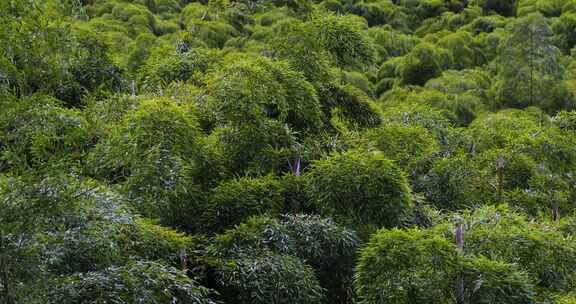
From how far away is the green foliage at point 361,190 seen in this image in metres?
7.23

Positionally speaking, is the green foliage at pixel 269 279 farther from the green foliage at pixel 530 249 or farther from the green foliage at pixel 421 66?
the green foliage at pixel 421 66

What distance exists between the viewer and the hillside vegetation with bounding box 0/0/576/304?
495 cm

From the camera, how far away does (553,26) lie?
27.9 metres

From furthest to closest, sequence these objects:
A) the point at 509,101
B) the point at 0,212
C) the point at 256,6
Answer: the point at 256,6 → the point at 509,101 → the point at 0,212

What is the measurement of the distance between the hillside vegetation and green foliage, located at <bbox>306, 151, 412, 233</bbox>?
2 cm

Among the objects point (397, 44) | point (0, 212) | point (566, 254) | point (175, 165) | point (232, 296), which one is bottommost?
point (397, 44)

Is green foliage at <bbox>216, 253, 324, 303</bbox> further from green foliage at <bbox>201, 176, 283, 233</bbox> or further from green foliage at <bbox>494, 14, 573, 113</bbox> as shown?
green foliage at <bbox>494, 14, 573, 113</bbox>

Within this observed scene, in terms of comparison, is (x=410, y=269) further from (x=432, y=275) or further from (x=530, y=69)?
(x=530, y=69)

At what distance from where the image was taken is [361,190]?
7266mm

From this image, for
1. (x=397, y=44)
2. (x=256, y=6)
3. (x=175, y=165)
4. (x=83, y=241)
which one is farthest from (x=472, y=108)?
(x=83, y=241)

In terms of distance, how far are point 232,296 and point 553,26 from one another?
80.2 ft

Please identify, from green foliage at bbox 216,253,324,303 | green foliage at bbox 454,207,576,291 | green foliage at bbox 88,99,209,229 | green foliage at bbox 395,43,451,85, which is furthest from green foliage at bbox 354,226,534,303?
green foliage at bbox 395,43,451,85

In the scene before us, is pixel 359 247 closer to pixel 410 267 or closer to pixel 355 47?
pixel 410 267

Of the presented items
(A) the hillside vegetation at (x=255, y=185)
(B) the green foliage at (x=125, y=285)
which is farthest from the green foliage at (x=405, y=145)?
(B) the green foliage at (x=125, y=285)
